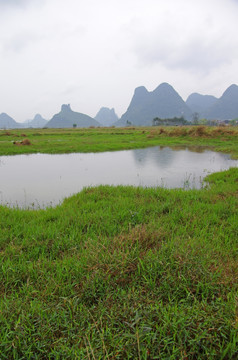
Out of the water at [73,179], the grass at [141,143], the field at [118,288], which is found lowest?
the field at [118,288]

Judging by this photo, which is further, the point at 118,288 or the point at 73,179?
the point at 73,179

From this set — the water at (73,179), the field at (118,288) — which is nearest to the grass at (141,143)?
the water at (73,179)

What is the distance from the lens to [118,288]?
1765 millimetres

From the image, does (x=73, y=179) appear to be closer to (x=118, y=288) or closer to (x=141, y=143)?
(x=118, y=288)

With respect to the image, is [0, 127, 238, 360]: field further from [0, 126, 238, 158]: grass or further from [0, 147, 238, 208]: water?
[0, 126, 238, 158]: grass

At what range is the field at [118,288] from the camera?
1.30 meters

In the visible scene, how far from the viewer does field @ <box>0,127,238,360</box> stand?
4.25ft

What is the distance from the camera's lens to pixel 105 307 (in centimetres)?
160

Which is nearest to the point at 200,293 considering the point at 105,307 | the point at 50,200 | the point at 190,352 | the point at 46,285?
the point at 190,352

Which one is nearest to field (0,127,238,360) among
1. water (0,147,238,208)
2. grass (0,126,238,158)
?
water (0,147,238,208)

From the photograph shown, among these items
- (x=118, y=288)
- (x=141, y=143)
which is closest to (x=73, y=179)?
(x=118, y=288)

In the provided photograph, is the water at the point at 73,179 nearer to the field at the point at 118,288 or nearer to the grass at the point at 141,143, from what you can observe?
the field at the point at 118,288

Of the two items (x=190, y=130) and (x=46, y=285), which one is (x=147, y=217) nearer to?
(x=46, y=285)

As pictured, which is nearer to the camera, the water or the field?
the field
